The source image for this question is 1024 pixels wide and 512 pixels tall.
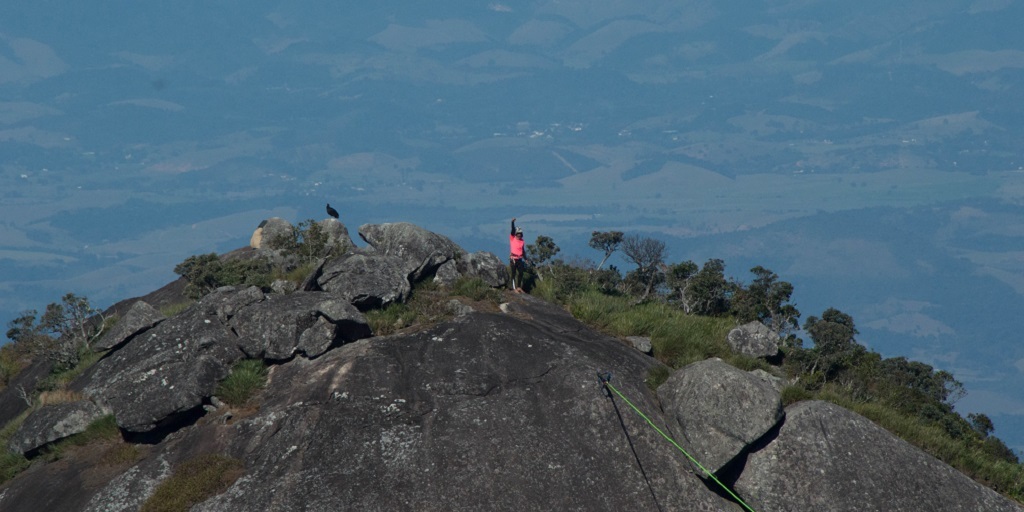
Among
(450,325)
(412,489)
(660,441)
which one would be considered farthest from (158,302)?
(660,441)

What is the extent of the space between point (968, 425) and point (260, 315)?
910 inches

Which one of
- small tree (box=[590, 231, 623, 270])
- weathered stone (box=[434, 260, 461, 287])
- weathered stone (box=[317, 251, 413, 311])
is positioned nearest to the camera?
weathered stone (box=[317, 251, 413, 311])

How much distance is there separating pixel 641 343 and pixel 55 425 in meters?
17.7

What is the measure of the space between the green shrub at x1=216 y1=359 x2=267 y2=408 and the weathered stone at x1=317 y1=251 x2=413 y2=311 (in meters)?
4.07

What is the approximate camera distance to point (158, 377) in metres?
27.0

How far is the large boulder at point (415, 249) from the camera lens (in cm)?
3369

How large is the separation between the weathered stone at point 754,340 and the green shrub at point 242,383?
1525 cm

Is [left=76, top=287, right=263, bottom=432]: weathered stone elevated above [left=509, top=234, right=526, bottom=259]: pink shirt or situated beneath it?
situated beneath

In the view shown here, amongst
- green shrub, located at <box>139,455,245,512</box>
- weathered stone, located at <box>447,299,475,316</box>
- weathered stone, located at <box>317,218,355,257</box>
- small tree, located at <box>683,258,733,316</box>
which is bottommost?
green shrub, located at <box>139,455,245,512</box>

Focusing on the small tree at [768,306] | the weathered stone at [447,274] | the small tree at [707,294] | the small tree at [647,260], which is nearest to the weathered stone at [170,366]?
the weathered stone at [447,274]

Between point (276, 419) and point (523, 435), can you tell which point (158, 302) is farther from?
point (523, 435)

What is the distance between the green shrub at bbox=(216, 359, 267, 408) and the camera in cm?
2641

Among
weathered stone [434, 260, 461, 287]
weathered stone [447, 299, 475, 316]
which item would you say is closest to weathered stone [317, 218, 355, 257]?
weathered stone [434, 260, 461, 287]

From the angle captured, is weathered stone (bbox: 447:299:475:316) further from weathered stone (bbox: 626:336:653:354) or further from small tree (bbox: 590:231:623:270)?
small tree (bbox: 590:231:623:270)
